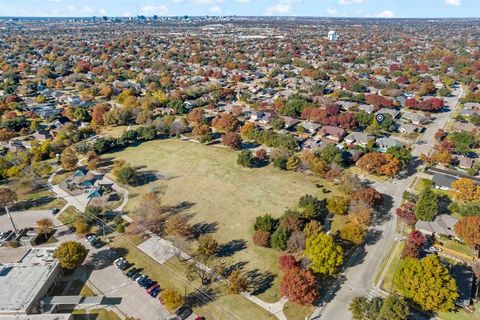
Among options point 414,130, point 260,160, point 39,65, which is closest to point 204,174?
point 260,160

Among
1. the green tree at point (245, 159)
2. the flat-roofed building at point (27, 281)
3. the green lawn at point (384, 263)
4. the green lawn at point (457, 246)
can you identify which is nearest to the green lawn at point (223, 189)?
the green tree at point (245, 159)

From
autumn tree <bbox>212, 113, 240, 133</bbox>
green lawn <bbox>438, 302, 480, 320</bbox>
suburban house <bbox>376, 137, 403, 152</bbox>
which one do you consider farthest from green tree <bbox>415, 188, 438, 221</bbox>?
autumn tree <bbox>212, 113, 240, 133</bbox>

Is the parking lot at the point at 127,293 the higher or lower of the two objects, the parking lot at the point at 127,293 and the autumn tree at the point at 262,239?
the lower

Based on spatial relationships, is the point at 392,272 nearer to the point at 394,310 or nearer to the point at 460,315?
the point at 460,315

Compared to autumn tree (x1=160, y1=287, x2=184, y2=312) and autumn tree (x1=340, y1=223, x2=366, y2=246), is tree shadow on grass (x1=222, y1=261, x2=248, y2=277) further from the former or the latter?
autumn tree (x1=340, y1=223, x2=366, y2=246)

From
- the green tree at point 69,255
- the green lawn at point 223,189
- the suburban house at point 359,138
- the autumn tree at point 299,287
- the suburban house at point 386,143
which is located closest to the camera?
the autumn tree at point 299,287

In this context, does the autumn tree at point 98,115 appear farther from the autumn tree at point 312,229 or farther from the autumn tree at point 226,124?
the autumn tree at point 312,229
